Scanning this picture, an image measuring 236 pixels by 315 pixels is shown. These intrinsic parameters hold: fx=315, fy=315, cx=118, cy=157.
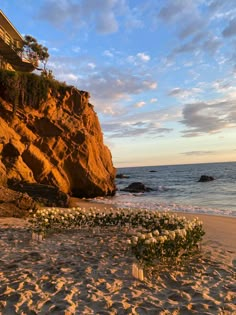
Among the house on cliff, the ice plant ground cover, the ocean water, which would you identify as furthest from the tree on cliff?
the ice plant ground cover

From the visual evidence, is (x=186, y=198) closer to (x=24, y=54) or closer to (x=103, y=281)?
(x=24, y=54)

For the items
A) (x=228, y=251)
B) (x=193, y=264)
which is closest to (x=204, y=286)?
(x=193, y=264)

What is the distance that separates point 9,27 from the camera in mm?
30844

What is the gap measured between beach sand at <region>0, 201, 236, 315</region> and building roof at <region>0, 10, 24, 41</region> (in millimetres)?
25954

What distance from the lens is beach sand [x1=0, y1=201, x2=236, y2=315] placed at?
185 inches

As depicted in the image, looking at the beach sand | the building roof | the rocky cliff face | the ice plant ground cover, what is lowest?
the beach sand

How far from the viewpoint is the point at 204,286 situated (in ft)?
18.2

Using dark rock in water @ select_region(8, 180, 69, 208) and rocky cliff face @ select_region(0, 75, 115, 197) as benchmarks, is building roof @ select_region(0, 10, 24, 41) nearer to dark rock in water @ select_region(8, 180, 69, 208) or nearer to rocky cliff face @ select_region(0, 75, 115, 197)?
rocky cliff face @ select_region(0, 75, 115, 197)

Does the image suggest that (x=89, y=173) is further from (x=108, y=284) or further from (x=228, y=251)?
(x=108, y=284)

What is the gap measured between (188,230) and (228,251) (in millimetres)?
1671

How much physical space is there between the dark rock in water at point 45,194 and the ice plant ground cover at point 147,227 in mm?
5191

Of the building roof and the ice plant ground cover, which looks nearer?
the ice plant ground cover

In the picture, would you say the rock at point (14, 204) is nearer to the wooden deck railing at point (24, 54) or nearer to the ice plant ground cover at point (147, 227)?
the ice plant ground cover at point (147, 227)

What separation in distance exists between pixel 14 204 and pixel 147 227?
620 cm
